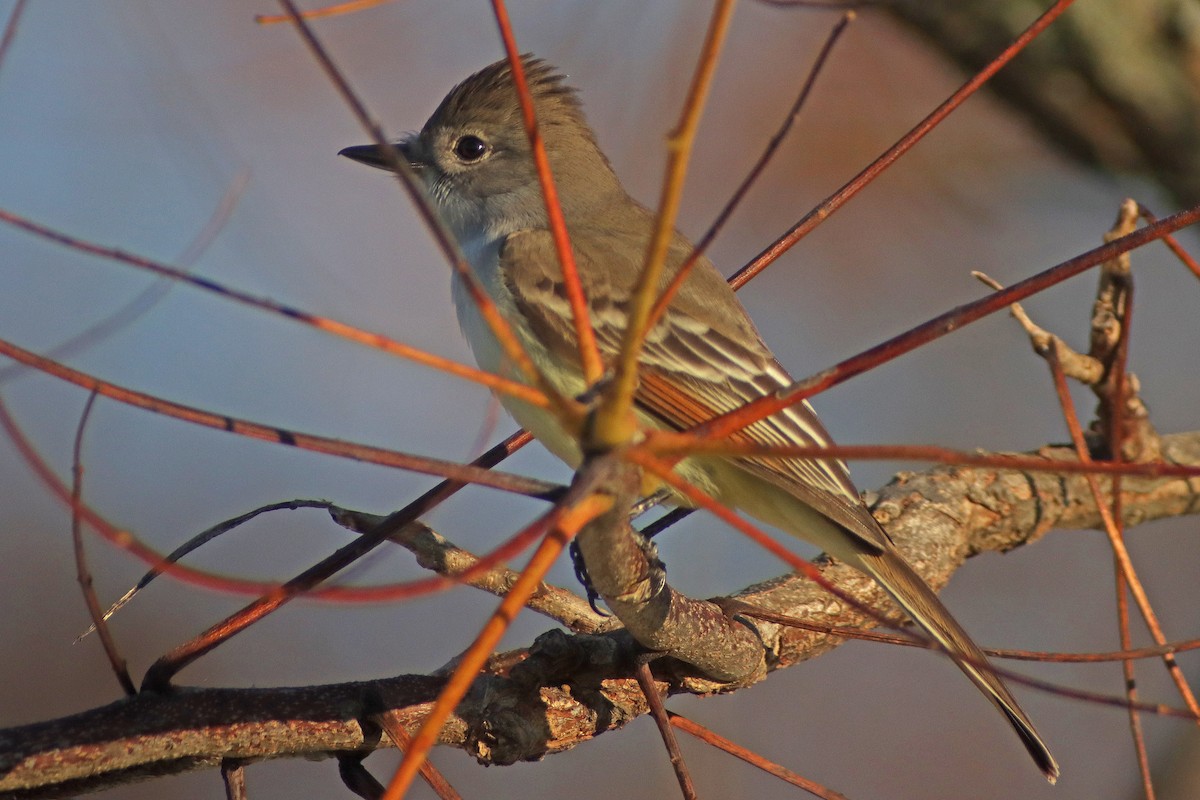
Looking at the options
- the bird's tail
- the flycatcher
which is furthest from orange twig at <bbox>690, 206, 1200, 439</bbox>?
the bird's tail

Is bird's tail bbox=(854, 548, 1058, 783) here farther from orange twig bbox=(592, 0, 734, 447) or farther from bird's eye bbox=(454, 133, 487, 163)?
bird's eye bbox=(454, 133, 487, 163)

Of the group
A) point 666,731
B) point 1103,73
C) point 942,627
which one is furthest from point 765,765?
point 1103,73

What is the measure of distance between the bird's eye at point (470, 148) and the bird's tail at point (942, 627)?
1.99 meters

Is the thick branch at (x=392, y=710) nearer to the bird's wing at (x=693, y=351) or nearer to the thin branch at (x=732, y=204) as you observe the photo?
the bird's wing at (x=693, y=351)

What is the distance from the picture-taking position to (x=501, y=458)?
250 centimetres

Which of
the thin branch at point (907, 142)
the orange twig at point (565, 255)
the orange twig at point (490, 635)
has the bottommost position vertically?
the orange twig at point (490, 635)

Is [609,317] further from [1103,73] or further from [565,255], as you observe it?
[1103,73]

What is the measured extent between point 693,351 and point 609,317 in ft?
0.87

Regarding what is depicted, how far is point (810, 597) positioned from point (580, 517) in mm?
1870

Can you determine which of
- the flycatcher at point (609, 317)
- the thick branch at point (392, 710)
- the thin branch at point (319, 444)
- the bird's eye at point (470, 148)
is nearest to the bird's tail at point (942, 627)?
the flycatcher at point (609, 317)

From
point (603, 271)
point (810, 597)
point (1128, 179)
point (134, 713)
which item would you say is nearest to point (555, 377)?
point (603, 271)

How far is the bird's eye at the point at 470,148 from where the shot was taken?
4.00 meters

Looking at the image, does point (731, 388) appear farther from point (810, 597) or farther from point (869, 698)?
point (869, 698)

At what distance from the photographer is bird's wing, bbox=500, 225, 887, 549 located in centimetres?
283
